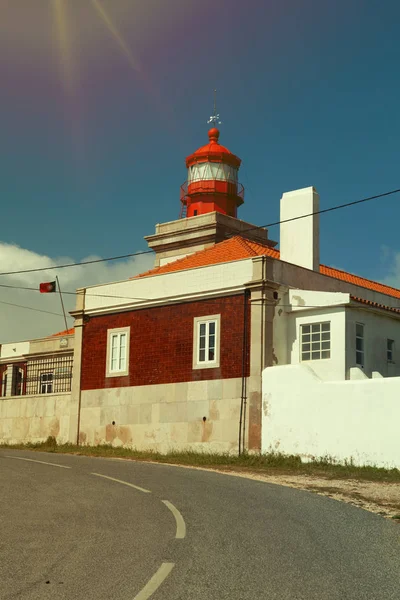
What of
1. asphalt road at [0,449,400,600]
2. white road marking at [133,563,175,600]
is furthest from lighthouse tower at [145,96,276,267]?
white road marking at [133,563,175,600]

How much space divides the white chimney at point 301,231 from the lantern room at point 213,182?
37.3 feet

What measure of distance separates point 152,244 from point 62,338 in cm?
663

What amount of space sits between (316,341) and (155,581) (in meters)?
20.0

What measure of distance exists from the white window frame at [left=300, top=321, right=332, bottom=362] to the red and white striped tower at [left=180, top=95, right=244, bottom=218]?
55.3 feet

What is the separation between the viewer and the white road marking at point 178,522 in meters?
9.31

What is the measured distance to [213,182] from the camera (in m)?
42.7

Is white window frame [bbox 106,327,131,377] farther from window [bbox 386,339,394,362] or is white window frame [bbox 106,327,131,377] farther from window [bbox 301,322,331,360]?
window [bbox 386,339,394,362]

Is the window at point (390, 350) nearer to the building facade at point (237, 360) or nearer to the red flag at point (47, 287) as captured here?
the building facade at point (237, 360)

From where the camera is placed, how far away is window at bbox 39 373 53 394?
39.1m

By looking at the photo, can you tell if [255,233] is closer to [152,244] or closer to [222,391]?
[152,244]

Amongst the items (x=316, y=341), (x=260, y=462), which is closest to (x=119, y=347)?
(x=316, y=341)

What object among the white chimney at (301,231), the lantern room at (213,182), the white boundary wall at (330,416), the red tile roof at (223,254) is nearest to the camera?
the white boundary wall at (330,416)

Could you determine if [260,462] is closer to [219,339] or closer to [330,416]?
[330,416]

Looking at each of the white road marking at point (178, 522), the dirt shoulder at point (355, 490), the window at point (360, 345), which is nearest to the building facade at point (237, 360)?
the window at point (360, 345)
